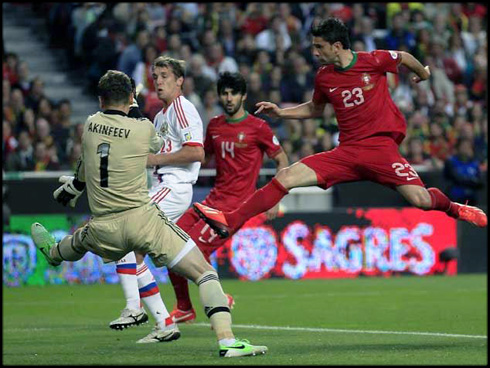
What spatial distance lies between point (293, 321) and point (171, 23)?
11.4 m

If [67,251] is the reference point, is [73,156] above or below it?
above

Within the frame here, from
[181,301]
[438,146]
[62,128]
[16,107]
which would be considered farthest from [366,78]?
[438,146]

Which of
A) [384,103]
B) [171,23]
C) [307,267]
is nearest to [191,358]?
[384,103]

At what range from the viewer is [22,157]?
19.9 m

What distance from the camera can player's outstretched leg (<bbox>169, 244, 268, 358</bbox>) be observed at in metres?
9.16

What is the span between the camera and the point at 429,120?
78.6 ft

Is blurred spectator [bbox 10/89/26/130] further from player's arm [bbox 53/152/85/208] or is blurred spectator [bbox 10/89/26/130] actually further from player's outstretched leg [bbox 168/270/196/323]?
player's arm [bbox 53/152/85/208]

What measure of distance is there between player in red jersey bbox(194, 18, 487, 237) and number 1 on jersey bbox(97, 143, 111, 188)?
1.63 metres

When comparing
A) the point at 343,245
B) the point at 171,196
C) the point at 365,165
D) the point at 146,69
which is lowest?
the point at 343,245

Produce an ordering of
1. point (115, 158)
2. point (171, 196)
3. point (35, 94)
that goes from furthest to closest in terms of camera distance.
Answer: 1. point (35, 94)
2. point (171, 196)
3. point (115, 158)

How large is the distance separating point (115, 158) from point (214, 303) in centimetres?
128

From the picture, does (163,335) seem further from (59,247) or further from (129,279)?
(59,247)

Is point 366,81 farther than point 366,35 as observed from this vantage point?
No

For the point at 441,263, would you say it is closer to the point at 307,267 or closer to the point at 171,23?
the point at 307,267
